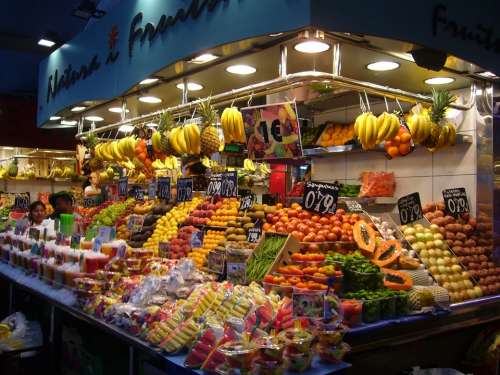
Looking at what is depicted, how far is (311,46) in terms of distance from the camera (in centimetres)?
399

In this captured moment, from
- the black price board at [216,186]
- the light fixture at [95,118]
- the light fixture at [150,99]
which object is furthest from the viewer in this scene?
the light fixture at [95,118]

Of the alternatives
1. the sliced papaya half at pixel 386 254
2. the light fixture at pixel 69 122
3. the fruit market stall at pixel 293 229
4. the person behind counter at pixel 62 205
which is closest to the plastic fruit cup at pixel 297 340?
the fruit market stall at pixel 293 229

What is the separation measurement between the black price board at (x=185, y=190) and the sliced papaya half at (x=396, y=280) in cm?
317

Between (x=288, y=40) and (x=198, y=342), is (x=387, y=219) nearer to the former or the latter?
(x=288, y=40)

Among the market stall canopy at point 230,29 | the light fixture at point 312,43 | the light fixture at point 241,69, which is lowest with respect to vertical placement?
the light fixture at point 312,43

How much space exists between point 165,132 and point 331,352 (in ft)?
11.9

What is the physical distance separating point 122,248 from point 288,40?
2345 millimetres

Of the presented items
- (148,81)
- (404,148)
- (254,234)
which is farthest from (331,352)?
(148,81)

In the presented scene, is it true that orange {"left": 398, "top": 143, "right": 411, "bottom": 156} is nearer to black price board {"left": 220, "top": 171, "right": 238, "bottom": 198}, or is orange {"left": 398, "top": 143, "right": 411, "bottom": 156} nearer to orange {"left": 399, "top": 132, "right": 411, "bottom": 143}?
orange {"left": 399, "top": 132, "right": 411, "bottom": 143}

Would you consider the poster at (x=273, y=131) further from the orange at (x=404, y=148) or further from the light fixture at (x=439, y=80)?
the light fixture at (x=439, y=80)

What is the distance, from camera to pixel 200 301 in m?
3.15

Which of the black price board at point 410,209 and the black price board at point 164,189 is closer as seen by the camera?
the black price board at point 410,209

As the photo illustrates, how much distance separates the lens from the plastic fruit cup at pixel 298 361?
250cm

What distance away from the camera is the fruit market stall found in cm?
294
